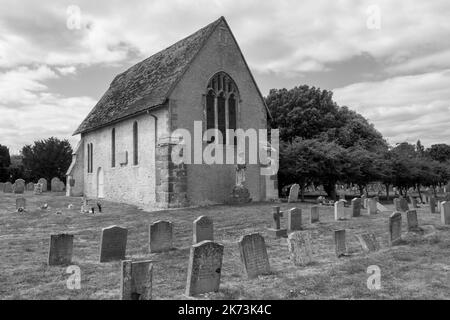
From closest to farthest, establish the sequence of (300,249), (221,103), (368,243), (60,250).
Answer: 1. (300,249)
2. (60,250)
3. (368,243)
4. (221,103)

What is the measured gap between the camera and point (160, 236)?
10727mm

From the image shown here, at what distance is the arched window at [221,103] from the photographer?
2294 cm

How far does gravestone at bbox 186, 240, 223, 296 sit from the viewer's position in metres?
6.70

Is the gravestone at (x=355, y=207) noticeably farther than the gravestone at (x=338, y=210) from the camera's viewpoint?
Yes

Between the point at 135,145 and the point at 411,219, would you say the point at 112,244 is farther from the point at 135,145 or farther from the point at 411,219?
the point at 135,145

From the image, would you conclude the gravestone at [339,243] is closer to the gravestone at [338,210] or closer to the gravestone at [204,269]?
the gravestone at [204,269]

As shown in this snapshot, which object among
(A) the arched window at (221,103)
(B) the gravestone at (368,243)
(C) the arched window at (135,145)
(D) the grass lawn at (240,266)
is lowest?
(D) the grass lawn at (240,266)

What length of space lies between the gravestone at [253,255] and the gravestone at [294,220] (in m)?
5.60

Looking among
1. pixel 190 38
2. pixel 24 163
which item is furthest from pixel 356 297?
pixel 24 163

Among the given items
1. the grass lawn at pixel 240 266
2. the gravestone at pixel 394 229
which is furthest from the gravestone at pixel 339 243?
the gravestone at pixel 394 229

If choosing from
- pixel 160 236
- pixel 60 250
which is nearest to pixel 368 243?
pixel 160 236

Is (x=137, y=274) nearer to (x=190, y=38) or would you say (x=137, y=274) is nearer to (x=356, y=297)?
(x=356, y=297)

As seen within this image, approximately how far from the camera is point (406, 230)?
13516 mm

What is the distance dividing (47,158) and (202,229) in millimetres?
38575
